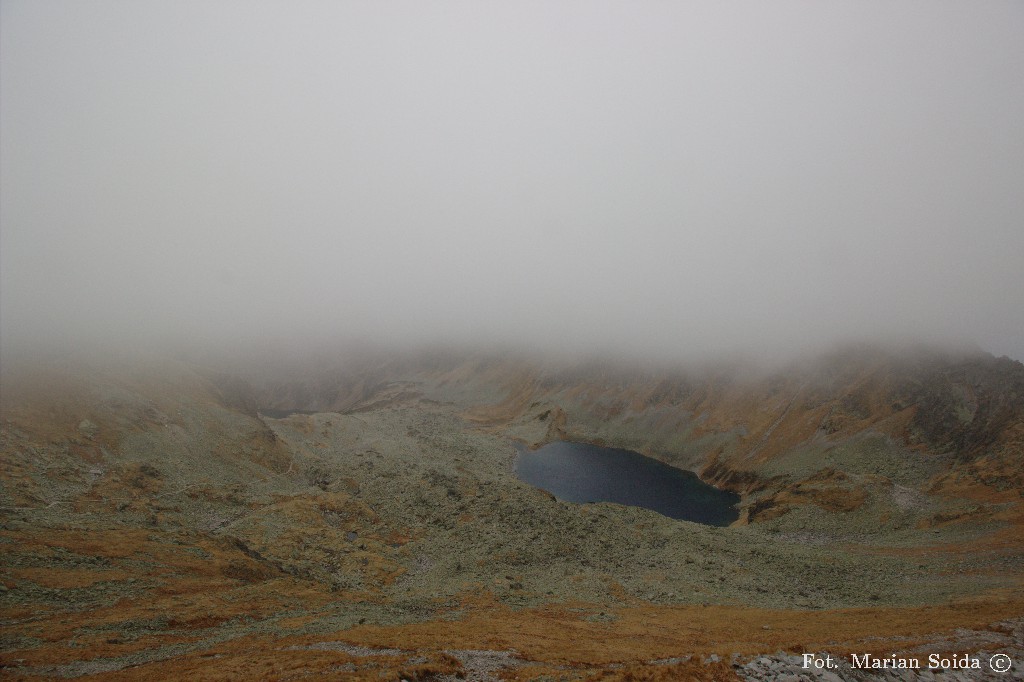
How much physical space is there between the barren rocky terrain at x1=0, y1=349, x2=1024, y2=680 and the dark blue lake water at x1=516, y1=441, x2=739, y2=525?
248 inches

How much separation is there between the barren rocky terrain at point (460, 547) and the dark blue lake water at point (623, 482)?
629cm

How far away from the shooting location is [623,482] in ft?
324

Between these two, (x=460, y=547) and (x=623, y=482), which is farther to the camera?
(x=623, y=482)

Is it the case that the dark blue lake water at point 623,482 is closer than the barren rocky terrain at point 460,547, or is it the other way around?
the barren rocky terrain at point 460,547

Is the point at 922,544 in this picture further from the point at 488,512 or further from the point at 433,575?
the point at 433,575

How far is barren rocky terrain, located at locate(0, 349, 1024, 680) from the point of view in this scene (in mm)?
22156

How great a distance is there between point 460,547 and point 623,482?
5876cm

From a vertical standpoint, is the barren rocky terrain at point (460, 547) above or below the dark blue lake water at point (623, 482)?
above

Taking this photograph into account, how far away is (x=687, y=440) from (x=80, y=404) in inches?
4700

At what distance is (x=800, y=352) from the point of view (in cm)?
11875

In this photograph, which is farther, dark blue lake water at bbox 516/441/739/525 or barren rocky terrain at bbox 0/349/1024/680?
dark blue lake water at bbox 516/441/739/525

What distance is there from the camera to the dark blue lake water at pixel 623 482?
3297 inches

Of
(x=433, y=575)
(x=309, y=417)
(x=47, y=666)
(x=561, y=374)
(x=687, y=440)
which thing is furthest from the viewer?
(x=561, y=374)

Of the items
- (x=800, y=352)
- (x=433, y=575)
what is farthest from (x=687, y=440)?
(x=433, y=575)
